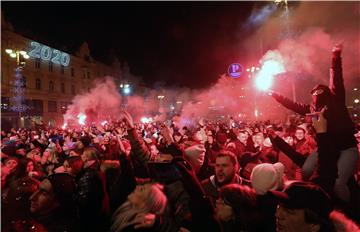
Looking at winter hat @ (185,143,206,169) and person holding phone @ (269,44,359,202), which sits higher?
person holding phone @ (269,44,359,202)

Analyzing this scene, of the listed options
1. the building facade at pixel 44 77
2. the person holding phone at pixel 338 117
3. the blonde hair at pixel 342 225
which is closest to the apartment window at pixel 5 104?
the building facade at pixel 44 77

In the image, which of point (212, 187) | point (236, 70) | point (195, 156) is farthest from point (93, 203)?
point (236, 70)

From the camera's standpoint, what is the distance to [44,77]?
49781 millimetres

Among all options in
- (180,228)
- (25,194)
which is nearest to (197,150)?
(180,228)

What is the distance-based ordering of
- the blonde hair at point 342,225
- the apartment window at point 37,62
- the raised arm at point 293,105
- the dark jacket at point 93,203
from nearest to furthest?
the blonde hair at point 342,225 → the dark jacket at point 93,203 → the raised arm at point 293,105 → the apartment window at point 37,62

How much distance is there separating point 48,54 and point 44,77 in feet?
12.4

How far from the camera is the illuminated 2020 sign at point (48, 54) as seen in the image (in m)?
44.8

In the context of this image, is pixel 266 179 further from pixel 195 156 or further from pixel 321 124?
pixel 195 156

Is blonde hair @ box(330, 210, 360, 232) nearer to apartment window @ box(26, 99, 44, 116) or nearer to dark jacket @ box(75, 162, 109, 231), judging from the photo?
dark jacket @ box(75, 162, 109, 231)

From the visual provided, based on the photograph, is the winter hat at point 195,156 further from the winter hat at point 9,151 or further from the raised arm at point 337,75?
the winter hat at point 9,151

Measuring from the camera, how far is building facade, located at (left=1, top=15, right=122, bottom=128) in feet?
132

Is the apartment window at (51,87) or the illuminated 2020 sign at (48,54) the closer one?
the illuminated 2020 sign at (48,54)

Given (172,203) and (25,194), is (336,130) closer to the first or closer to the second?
(172,203)

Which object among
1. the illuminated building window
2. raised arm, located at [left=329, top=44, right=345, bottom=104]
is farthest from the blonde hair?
the illuminated building window
